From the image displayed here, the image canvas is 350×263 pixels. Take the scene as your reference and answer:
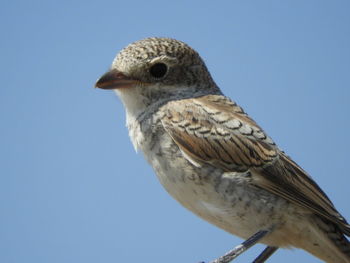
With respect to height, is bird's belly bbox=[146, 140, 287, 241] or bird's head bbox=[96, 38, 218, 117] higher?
bird's head bbox=[96, 38, 218, 117]

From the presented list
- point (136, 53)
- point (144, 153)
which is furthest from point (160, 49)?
point (144, 153)

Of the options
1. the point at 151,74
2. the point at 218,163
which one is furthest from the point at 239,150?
the point at 151,74

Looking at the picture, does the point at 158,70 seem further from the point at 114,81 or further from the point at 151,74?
the point at 114,81

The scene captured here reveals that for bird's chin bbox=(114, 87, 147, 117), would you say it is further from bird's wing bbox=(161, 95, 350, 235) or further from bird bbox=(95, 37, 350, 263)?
bird's wing bbox=(161, 95, 350, 235)

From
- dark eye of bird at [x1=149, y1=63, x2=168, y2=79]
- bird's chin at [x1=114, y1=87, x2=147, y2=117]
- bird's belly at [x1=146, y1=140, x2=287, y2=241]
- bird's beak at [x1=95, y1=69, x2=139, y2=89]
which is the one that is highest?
dark eye of bird at [x1=149, y1=63, x2=168, y2=79]

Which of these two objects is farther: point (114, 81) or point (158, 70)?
point (158, 70)

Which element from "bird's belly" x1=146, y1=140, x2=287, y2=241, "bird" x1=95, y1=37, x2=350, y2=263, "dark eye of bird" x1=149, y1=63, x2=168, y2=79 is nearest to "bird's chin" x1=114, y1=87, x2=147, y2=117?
"bird" x1=95, y1=37, x2=350, y2=263

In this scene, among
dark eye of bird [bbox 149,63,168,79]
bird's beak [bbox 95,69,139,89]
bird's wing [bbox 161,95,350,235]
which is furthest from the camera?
dark eye of bird [bbox 149,63,168,79]

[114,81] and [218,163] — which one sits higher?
[114,81]
